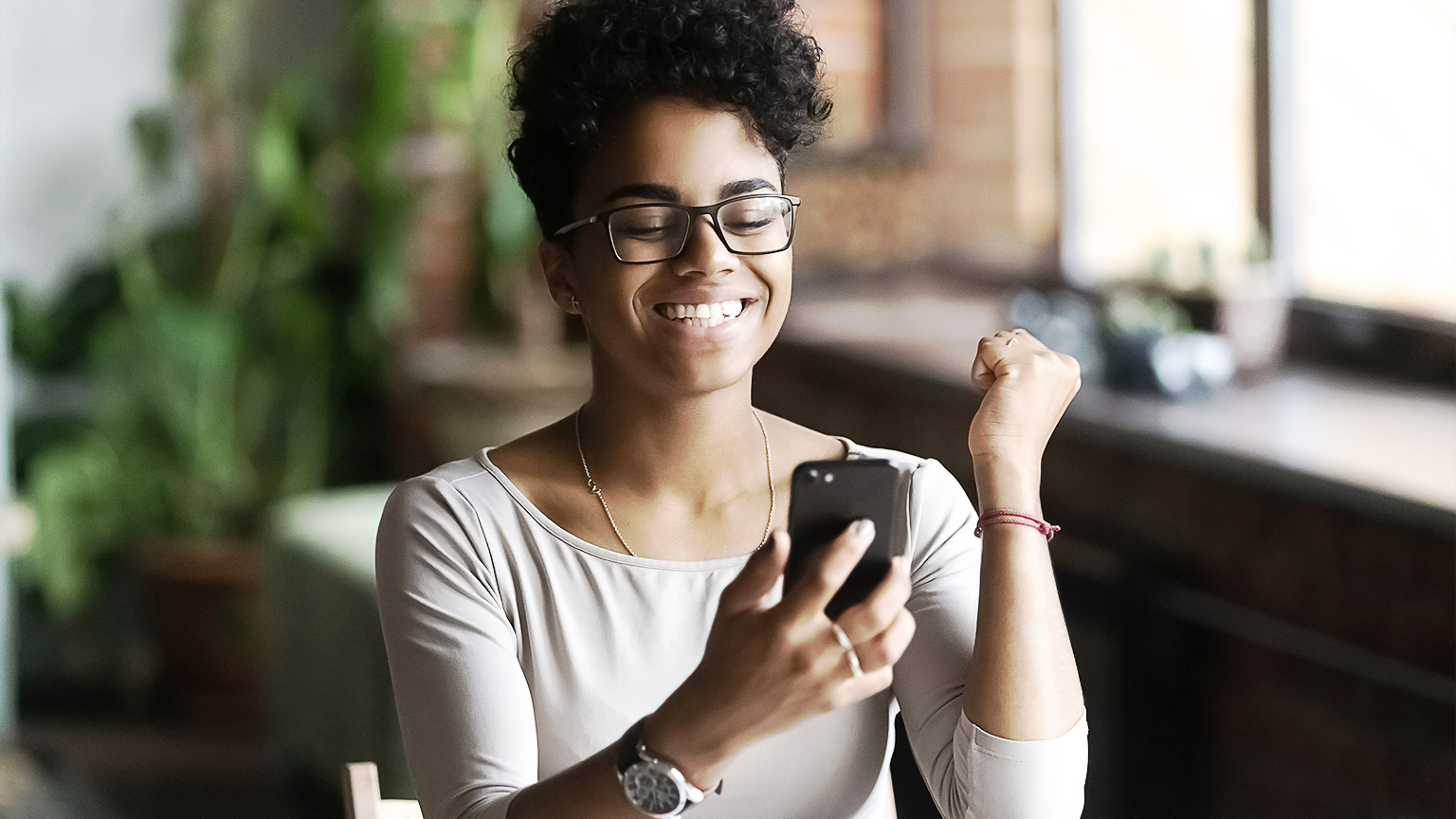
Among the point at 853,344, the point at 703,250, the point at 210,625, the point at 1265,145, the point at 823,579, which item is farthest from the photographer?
the point at 210,625

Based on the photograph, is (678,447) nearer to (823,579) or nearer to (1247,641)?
(823,579)

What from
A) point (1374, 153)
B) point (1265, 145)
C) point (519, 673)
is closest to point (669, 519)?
point (519, 673)

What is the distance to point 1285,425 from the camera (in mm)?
2240

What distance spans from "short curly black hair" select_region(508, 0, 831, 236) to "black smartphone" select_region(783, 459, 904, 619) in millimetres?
270

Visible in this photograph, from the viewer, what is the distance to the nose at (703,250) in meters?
0.95

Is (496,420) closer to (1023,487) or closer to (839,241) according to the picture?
(839,241)

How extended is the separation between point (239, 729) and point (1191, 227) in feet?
7.90

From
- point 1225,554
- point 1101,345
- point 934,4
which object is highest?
point 934,4

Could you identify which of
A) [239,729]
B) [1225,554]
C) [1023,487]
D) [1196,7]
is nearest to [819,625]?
[1023,487]

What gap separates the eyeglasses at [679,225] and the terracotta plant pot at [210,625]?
2.75 metres

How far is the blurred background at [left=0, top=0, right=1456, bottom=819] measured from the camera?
2188mm

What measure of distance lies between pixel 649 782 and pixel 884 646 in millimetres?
154

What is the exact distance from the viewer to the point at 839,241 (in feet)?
11.3

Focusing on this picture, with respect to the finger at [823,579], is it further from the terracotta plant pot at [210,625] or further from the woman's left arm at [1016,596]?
the terracotta plant pot at [210,625]
